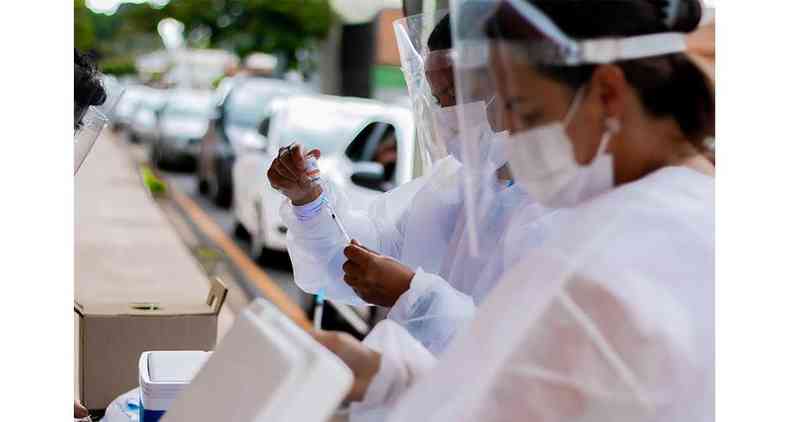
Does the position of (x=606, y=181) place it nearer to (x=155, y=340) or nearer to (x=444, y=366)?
(x=444, y=366)

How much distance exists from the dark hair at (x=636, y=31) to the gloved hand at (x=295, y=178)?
115cm

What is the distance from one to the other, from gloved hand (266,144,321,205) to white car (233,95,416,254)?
10.3ft

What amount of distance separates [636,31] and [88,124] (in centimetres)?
136

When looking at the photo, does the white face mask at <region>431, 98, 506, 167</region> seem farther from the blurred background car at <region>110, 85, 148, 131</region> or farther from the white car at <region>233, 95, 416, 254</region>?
the blurred background car at <region>110, 85, 148, 131</region>

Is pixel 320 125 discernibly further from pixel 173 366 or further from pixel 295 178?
pixel 173 366

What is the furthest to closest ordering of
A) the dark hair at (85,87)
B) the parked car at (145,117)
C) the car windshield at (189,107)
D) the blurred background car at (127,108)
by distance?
1. the blurred background car at (127,108)
2. the parked car at (145,117)
3. the car windshield at (189,107)
4. the dark hair at (85,87)

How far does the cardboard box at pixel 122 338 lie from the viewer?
10.2ft

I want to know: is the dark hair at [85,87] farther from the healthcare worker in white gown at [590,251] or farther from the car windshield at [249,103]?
the car windshield at [249,103]

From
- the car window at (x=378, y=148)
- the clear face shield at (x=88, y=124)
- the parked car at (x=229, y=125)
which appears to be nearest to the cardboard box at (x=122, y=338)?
the clear face shield at (x=88, y=124)

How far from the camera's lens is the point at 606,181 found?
1.71 metres

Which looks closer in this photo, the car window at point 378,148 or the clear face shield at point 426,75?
the clear face shield at point 426,75

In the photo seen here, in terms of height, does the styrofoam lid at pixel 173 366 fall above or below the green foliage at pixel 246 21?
below

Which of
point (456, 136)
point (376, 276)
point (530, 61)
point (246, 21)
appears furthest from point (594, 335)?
point (246, 21)

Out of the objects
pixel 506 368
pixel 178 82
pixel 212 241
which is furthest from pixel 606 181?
pixel 178 82
